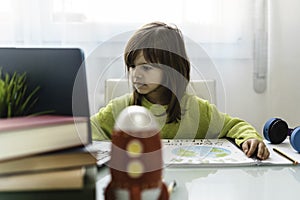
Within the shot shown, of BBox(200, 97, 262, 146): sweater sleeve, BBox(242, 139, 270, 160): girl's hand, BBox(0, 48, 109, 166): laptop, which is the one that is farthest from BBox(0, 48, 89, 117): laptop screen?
BBox(200, 97, 262, 146): sweater sleeve

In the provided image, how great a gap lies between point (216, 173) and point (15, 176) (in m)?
0.44

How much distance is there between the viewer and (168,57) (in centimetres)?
83

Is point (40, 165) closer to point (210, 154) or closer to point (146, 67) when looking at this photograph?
point (146, 67)

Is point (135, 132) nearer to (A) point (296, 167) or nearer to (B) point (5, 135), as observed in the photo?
(B) point (5, 135)

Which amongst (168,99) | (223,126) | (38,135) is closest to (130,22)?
(223,126)

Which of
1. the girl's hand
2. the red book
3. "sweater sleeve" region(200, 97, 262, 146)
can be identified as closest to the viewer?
the red book

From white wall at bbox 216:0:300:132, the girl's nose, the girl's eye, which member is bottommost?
white wall at bbox 216:0:300:132

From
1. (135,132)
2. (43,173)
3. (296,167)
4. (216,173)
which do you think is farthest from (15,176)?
(296,167)

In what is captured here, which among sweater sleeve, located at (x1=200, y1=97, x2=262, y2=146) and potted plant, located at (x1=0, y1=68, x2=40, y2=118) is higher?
potted plant, located at (x1=0, y1=68, x2=40, y2=118)

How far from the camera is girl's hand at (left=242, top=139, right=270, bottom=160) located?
900 millimetres

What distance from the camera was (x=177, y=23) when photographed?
6.21 feet

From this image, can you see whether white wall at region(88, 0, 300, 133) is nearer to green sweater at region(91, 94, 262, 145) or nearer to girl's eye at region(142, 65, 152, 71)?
green sweater at region(91, 94, 262, 145)

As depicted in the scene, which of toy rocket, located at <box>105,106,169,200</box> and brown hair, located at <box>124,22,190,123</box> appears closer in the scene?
toy rocket, located at <box>105,106,169,200</box>

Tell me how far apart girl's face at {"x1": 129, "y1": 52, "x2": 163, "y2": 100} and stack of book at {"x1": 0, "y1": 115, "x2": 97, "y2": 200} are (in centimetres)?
32
